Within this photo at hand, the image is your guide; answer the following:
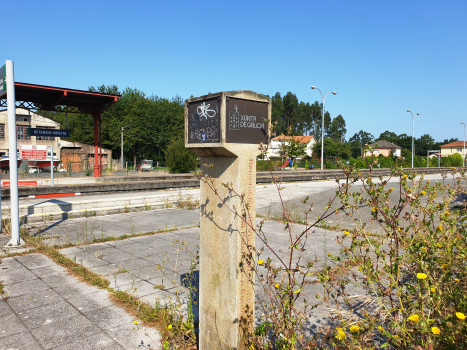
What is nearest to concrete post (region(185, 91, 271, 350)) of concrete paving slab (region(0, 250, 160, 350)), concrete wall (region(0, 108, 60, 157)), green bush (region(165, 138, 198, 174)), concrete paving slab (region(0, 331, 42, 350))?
concrete paving slab (region(0, 250, 160, 350))

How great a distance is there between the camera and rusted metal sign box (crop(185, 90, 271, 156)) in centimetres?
256

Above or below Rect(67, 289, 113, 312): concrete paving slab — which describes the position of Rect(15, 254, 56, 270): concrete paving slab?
above

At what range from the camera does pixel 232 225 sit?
258 cm

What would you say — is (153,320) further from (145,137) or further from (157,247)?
(145,137)

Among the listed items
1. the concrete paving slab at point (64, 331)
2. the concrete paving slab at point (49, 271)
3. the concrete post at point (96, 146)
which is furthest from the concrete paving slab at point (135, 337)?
the concrete post at point (96, 146)

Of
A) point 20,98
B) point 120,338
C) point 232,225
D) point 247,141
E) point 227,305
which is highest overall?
point 20,98

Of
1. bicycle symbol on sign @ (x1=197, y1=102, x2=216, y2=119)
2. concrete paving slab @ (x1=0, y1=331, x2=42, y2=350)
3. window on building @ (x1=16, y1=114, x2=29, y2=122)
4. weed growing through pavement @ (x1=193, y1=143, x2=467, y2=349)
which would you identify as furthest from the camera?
window on building @ (x1=16, y1=114, x2=29, y2=122)

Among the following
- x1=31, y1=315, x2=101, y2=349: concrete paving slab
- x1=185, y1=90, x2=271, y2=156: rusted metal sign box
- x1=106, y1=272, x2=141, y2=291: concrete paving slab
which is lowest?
x1=31, y1=315, x2=101, y2=349: concrete paving slab

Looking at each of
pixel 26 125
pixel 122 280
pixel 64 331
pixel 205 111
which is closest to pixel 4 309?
pixel 64 331

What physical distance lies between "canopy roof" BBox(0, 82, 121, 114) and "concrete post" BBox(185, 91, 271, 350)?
63.2 ft

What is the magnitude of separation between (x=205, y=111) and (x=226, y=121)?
273 mm

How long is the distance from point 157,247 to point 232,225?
4571mm

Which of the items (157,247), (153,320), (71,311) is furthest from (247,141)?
(157,247)

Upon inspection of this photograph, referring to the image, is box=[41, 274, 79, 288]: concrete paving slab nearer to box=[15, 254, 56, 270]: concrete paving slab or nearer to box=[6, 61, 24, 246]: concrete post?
box=[15, 254, 56, 270]: concrete paving slab
